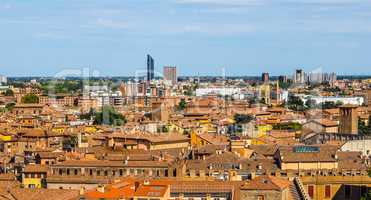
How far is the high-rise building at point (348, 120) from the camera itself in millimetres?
54875

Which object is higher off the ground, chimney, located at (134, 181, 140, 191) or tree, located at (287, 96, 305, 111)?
chimney, located at (134, 181, 140, 191)

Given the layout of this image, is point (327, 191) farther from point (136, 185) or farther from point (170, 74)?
point (170, 74)

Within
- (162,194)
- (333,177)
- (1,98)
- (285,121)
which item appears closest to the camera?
(162,194)

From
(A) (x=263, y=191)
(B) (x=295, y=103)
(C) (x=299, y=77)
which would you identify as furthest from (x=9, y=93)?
(A) (x=263, y=191)

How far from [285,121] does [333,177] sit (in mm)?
41305

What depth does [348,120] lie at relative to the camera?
2202 inches

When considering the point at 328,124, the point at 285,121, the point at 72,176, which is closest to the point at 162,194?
the point at 72,176

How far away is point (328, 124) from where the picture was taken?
62875 mm

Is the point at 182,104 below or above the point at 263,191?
below

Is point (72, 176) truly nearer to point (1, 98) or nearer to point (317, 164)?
point (317, 164)

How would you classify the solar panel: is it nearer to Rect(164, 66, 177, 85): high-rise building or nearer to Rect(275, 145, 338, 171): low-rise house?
Rect(275, 145, 338, 171): low-rise house

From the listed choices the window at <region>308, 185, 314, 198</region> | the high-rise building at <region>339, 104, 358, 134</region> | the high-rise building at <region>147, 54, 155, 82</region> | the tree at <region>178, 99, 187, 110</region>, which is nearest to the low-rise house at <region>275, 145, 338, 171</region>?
the window at <region>308, 185, 314, 198</region>

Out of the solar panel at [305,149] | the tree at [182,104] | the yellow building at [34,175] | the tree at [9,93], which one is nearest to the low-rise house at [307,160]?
the solar panel at [305,149]

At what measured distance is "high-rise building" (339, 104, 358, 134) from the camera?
180 feet
